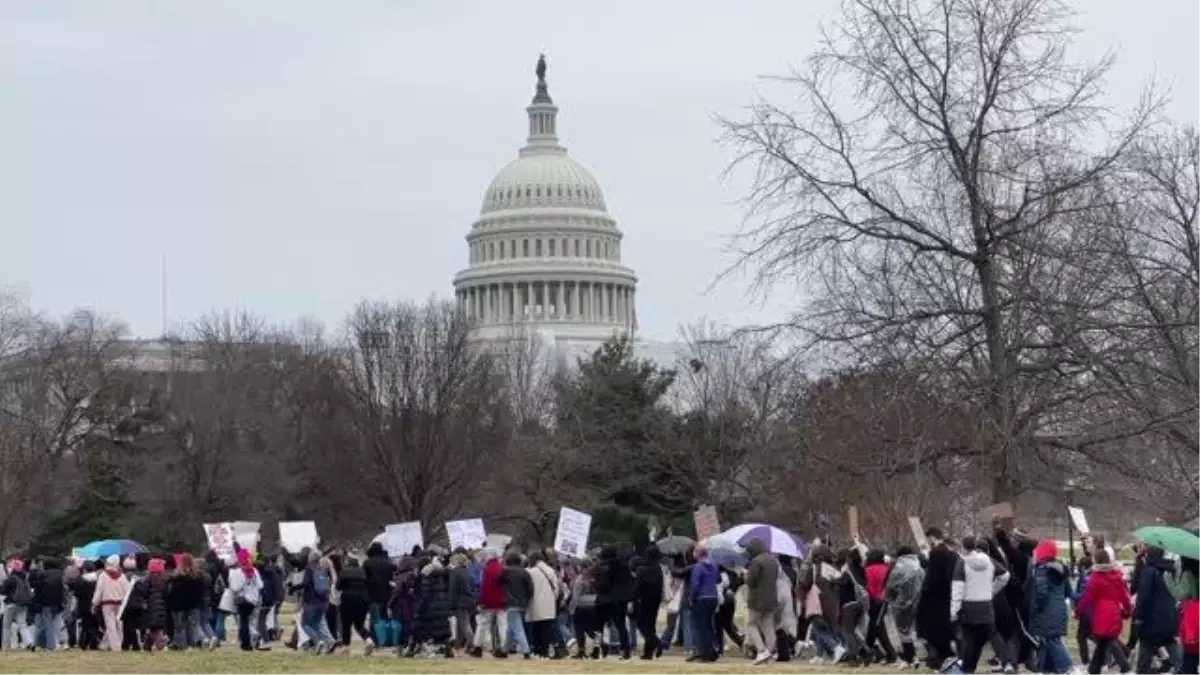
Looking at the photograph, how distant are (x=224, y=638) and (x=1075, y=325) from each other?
15.3m

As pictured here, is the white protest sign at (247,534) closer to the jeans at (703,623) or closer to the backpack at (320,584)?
the backpack at (320,584)

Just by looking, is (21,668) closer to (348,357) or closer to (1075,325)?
(1075,325)

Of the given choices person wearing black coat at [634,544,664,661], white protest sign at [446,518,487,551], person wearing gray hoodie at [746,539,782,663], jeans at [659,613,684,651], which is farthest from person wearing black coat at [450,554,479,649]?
white protest sign at [446,518,487,551]

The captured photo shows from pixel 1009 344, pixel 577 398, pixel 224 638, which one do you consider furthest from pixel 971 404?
pixel 577 398

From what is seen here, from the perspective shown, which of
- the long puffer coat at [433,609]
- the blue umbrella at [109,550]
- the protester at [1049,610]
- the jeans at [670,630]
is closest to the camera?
the protester at [1049,610]

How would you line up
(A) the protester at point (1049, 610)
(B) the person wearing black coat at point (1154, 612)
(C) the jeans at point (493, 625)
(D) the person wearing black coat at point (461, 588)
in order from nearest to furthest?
(B) the person wearing black coat at point (1154, 612) → (A) the protester at point (1049, 610) → (C) the jeans at point (493, 625) → (D) the person wearing black coat at point (461, 588)

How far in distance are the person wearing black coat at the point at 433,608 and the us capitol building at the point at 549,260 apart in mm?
126894

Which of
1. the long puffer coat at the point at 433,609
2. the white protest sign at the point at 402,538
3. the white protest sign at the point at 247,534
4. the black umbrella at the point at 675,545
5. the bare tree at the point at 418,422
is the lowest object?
the long puffer coat at the point at 433,609

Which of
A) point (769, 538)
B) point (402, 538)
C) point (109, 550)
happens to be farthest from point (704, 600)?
point (109, 550)

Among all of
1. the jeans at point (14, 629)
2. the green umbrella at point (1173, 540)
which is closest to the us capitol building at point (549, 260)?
the jeans at point (14, 629)

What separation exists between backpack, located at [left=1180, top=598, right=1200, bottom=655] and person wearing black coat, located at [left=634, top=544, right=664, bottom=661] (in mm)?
9073

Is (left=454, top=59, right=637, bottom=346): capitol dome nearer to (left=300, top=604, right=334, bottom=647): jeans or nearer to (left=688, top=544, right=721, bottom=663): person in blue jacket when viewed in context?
(left=300, top=604, right=334, bottom=647): jeans

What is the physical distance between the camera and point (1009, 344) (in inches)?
982

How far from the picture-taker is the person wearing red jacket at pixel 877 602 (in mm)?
25438
